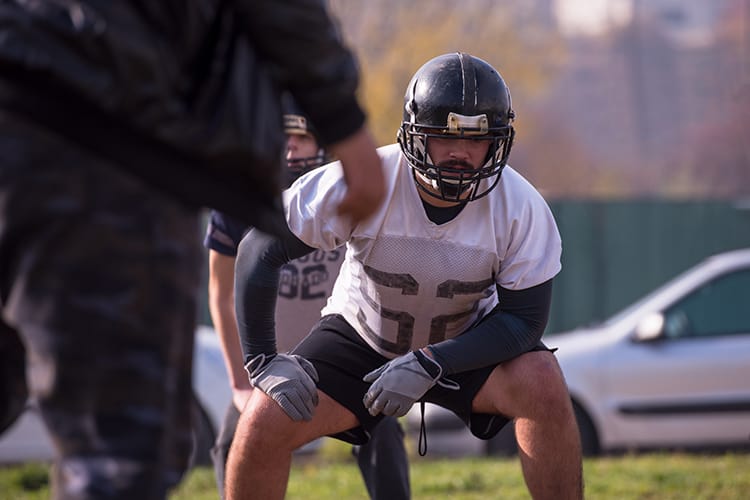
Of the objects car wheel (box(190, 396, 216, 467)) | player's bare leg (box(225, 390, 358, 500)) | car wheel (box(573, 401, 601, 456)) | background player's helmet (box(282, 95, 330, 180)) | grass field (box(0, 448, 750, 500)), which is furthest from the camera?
car wheel (box(573, 401, 601, 456))

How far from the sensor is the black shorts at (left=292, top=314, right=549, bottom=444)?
12.9 ft

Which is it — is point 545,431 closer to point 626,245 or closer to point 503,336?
point 503,336

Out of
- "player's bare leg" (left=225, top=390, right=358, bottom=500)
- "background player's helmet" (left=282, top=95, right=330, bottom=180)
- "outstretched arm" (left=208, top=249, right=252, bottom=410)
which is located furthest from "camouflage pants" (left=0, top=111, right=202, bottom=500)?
"background player's helmet" (left=282, top=95, right=330, bottom=180)

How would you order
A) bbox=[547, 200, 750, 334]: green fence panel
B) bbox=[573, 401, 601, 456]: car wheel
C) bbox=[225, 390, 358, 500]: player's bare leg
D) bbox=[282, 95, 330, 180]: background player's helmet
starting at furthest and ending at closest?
1. bbox=[547, 200, 750, 334]: green fence panel
2. bbox=[573, 401, 601, 456]: car wheel
3. bbox=[282, 95, 330, 180]: background player's helmet
4. bbox=[225, 390, 358, 500]: player's bare leg

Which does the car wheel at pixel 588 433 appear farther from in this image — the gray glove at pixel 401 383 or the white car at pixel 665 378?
the gray glove at pixel 401 383

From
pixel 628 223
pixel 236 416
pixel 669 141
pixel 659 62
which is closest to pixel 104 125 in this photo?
pixel 236 416

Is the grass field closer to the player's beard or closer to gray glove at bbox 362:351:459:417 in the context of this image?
gray glove at bbox 362:351:459:417

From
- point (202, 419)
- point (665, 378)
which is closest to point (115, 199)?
point (202, 419)

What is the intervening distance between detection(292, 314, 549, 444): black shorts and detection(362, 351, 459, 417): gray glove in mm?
104

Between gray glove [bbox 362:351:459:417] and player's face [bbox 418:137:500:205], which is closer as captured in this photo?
gray glove [bbox 362:351:459:417]

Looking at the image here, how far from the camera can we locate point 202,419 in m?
8.40

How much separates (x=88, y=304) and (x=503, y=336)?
6.33ft

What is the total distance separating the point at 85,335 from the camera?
217cm

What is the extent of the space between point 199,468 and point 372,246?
13.6 ft
